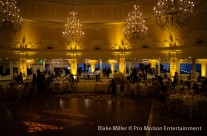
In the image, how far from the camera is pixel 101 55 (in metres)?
20.6

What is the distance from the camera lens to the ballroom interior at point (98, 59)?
761 cm

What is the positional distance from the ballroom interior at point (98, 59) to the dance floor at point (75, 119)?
3 cm

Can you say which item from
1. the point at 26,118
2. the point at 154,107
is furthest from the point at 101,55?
the point at 26,118

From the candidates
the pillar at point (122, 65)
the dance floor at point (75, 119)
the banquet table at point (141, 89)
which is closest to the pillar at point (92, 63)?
the pillar at point (122, 65)

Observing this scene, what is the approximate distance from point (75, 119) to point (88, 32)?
45.6 ft

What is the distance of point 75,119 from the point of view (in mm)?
7848

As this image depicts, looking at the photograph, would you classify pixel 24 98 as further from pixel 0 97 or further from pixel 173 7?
pixel 173 7

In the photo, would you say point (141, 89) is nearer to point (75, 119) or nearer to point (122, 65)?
point (75, 119)

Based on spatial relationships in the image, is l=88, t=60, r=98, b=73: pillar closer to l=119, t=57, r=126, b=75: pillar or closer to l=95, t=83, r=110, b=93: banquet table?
l=119, t=57, r=126, b=75: pillar

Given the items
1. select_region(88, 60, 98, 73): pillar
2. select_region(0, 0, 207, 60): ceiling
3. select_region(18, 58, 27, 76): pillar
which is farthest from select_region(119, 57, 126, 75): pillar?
select_region(18, 58, 27, 76): pillar

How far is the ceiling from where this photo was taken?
59.3 feet

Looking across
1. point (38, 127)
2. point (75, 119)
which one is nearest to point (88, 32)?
point (75, 119)

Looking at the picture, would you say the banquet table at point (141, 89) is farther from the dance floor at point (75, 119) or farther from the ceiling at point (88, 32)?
the ceiling at point (88, 32)

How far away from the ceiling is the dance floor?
894cm
